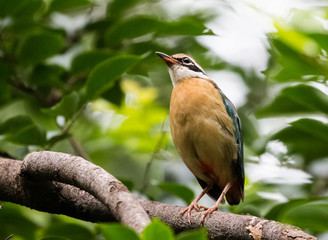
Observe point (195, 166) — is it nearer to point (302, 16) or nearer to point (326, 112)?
point (326, 112)

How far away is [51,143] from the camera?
184 inches

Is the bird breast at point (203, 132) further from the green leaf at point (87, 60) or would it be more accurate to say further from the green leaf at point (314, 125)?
the green leaf at point (314, 125)

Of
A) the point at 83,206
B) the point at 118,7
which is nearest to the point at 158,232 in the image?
the point at 83,206

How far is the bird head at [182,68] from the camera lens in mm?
5957

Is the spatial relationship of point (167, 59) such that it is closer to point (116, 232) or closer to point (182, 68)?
point (182, 68)

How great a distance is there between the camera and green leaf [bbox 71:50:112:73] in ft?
15.9

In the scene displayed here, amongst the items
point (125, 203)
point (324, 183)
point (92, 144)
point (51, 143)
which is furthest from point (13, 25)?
point (324, 183)

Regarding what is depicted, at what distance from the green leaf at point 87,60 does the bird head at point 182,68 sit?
3.66ft

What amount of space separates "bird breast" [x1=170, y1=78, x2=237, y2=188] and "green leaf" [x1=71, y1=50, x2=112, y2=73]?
0.98 metres

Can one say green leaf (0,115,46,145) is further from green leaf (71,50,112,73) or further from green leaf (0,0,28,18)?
green leaf (0,0,28,18)

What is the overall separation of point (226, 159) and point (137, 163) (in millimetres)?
964

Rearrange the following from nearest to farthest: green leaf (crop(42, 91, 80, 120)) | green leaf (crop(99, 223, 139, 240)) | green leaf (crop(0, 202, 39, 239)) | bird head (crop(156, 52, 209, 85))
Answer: green leaf (crop(99, 223, 139, 240)) < green leaf (crop(42, 91, 80, 120)) < green leaf (crop(0, 202, 39, 239)) < bird head (crop(156, 52, 209, 85))

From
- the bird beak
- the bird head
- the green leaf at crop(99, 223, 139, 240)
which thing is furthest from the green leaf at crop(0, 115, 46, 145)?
the green leaf at crop(99, 223, 139, 240)

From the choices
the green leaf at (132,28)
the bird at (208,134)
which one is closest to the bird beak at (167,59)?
the bird at (208,134)
